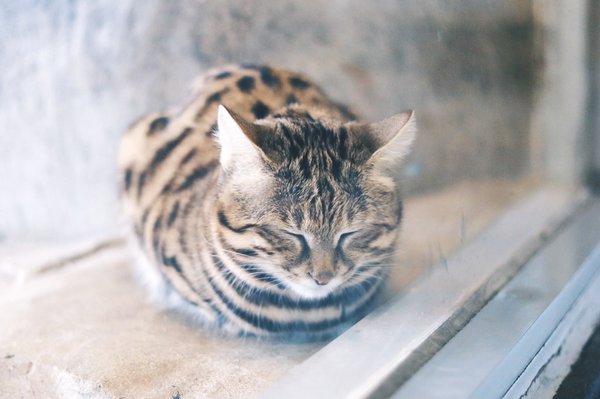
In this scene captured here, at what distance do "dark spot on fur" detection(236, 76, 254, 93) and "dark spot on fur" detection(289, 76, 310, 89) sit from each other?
0.14m

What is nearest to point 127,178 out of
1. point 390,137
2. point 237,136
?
point 237,136

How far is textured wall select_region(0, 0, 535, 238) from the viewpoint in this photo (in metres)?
2.46

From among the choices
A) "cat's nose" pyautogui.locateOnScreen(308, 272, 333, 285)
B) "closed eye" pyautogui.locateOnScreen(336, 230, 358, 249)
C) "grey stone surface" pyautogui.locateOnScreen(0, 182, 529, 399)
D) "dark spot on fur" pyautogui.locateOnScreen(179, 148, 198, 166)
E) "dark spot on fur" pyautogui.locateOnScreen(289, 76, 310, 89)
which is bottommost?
"grey stone surface" pyautogui.locateOnScreen(0, 182, 529, 399)

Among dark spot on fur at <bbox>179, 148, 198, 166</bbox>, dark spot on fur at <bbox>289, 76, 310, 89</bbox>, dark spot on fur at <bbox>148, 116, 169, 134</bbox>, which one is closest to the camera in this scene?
dark spot on fur at <bbox>179, 148, 198, 166</bbox>

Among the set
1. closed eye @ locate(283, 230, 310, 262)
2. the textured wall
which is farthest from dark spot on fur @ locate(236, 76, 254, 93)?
closed eye @ locate(283, 230, 310, 262)

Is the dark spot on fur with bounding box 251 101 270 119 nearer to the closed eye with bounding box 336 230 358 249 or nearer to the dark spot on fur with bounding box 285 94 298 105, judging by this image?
the dark spot on fur with bounding box 285 94 298 105

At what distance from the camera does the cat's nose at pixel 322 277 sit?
1.50m

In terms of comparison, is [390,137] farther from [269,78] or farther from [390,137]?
[269,78]

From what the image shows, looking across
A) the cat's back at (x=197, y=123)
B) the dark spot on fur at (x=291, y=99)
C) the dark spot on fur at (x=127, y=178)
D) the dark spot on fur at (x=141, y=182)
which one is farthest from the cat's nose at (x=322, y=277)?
the dark spot on fur at (x=127, y=178)

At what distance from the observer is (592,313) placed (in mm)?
1787

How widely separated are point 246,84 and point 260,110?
0.19 meters

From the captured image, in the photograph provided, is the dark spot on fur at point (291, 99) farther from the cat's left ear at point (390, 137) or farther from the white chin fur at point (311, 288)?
the white chin fur at point (311, 288)

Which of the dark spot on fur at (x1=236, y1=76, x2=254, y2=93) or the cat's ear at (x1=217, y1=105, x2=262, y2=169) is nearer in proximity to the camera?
the cat's ear at (x1=217, y1=105, x2=262, y2=169)

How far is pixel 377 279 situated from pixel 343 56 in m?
1.36
